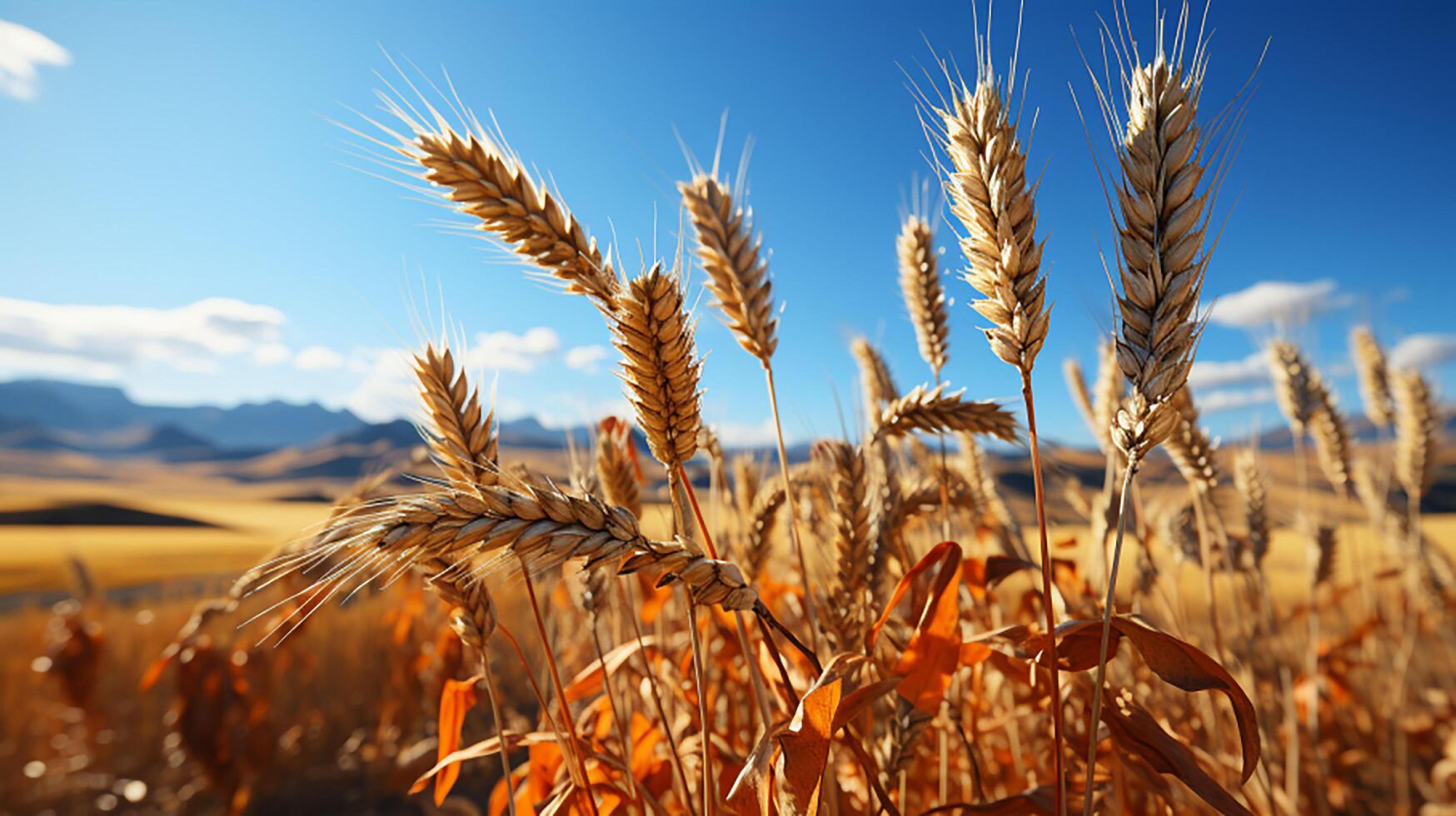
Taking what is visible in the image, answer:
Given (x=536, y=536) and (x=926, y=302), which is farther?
(x=926, y=302)

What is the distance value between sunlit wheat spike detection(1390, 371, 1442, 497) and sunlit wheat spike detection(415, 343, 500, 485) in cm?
407

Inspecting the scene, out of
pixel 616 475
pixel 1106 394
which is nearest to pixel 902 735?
pixel 616 475

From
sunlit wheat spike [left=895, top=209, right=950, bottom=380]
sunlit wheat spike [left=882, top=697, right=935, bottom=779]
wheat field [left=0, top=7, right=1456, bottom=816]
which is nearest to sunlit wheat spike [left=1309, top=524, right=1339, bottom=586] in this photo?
wheat field [left=0, top=7, right=1456, bottom=816]

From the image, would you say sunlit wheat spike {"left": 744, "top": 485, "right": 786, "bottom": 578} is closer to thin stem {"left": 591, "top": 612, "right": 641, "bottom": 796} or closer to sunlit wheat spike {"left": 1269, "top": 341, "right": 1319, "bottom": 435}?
thin stem {"left": 591, "top": 612, "right": 641, "bottom": 796}

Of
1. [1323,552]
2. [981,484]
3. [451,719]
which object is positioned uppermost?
[981,484]

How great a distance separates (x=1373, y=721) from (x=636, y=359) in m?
4.21

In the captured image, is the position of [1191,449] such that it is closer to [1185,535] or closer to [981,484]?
[981,484]

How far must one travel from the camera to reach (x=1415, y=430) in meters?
3.09

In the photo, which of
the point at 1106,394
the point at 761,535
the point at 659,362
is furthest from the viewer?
the point at 1106,394

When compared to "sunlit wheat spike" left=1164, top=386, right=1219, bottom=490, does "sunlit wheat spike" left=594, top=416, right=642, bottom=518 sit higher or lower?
lower

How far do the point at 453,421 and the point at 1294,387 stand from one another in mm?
3052

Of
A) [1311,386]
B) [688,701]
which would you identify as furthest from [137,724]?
[1311,386]

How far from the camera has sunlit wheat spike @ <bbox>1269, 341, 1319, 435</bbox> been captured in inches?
99.4

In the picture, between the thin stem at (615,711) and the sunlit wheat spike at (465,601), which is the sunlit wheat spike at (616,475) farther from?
the sunlit wheat spike at (465,601)
